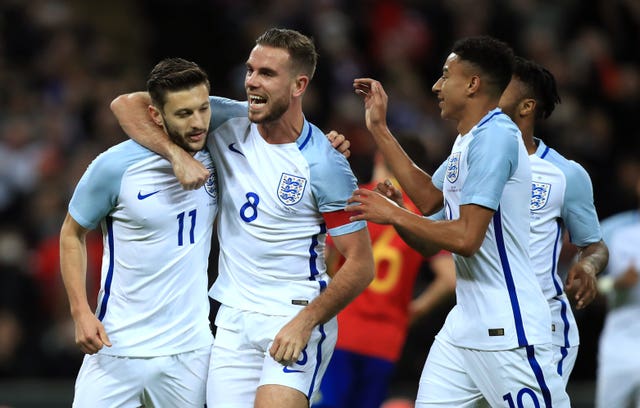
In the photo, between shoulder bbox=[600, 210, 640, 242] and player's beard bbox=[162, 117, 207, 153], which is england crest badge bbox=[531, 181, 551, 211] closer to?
player's beard bbox=[162, 117, 207, 153]

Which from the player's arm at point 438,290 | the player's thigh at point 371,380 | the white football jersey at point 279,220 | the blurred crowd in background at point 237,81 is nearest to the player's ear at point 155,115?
the white football jersey at point 279,220

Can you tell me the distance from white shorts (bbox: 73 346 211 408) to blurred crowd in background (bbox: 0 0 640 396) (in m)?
4.66

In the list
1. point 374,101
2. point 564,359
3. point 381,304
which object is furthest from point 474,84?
point 381,304

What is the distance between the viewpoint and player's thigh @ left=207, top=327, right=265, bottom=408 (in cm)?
512

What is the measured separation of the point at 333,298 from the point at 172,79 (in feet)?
4.23

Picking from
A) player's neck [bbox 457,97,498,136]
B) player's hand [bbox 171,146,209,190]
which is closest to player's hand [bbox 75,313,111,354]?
player's hand [bbox 171,146,209,190]

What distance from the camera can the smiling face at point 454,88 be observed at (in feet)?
17.2

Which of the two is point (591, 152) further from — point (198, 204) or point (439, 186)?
point (198, 204)

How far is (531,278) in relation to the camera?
5.20 meters

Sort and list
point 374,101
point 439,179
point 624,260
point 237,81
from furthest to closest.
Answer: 1. point 237,81
2. point 624,260
3. point 439,179
4. point 374,101

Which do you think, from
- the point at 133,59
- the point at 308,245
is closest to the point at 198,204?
the point at 308,245

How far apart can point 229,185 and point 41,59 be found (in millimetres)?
7540

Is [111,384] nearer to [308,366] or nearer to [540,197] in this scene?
[308,366]

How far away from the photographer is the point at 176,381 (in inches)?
206
